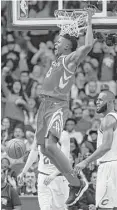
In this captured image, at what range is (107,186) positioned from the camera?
9.48m

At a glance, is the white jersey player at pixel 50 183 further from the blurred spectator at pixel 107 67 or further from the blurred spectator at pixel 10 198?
the blurred spectator at pixel 107 67

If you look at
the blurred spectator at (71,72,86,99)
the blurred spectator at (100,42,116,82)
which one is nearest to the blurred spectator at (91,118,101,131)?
the blurred spectator at (71,72,86,99)

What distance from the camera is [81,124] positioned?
14.4 m

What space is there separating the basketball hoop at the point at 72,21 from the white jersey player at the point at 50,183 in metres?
1.62

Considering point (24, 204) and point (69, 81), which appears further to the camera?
point (24, 204)

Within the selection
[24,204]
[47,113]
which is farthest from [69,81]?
[24,204]

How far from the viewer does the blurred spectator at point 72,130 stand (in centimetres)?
1402

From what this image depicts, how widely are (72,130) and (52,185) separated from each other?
3.73 m

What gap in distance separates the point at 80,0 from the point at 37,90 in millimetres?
2189

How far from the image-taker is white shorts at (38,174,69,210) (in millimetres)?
10281

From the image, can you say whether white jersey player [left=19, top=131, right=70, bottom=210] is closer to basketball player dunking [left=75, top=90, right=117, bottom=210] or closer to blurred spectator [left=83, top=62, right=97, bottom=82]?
basketball player dunking [left=75, top=90, right=117, bottom=210]

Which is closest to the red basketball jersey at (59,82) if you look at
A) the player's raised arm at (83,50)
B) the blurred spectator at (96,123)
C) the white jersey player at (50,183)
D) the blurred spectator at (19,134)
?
the player's raised arm at (83,50)

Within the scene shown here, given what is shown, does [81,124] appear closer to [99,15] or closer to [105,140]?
[99,15]

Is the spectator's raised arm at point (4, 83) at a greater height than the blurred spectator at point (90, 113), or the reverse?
the spectator's raised arm at point (4, 83)
